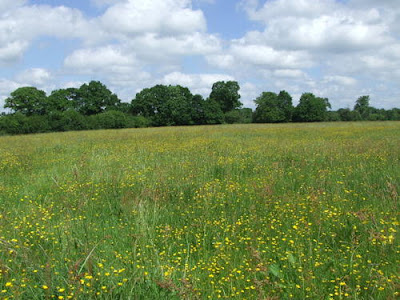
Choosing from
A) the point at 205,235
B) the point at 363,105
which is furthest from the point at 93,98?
the point at 363,105

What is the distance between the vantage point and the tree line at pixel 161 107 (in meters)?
53.6

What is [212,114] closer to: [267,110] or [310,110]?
[267,110]

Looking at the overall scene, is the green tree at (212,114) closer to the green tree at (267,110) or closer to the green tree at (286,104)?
the green tree at (267,110)

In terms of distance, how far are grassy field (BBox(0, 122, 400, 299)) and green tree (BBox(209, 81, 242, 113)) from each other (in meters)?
65.3

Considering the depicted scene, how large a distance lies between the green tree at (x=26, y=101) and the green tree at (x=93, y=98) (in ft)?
23.7

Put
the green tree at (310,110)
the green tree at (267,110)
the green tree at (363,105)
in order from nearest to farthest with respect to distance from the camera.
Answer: the green tree at (267,110) < the green tree at (310,110) < the green tree at (363,105)

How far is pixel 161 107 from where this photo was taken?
6256cm

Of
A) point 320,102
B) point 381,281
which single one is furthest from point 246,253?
point 320,102

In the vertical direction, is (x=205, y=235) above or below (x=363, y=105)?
below

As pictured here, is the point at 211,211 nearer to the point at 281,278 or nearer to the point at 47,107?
the point at 281,278

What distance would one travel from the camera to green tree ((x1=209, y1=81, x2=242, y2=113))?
7088 cm

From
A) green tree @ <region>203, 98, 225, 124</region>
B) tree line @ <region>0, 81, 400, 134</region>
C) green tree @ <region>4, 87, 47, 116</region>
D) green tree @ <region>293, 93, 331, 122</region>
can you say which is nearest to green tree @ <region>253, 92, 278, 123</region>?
tree line @ <region>0, 81, 400, 134</region>

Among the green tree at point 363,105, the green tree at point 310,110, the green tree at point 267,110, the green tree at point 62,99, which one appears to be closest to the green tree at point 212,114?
the green tree at point 267,110

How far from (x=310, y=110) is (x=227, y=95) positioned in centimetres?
2039
